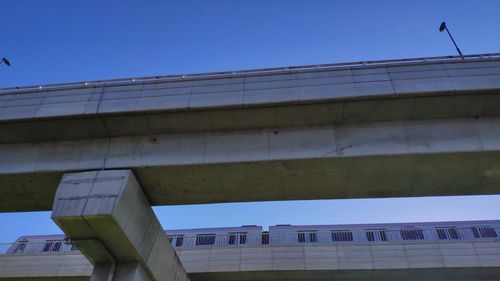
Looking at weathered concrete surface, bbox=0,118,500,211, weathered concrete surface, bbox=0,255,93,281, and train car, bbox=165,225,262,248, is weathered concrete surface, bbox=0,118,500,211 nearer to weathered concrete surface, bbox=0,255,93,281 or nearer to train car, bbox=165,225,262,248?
weathered concrete surface, bbox=0,255,93,281

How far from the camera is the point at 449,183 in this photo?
9266 millimetres

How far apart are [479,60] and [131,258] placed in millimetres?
10490

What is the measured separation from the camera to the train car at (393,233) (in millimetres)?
21562

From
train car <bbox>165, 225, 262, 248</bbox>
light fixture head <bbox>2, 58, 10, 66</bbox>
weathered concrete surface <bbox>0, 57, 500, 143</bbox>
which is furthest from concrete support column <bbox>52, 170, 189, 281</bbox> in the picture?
train car <bbox>165, 225, 262, 248</bbox>

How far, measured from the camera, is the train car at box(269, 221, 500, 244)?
21.6 meters

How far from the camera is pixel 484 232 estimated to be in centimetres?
2220

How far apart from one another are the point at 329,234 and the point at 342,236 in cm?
83

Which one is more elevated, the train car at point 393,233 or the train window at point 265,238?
the train car at point 393,233

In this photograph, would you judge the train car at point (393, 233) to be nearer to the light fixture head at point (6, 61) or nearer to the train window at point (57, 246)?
the train window at point (57, 246)

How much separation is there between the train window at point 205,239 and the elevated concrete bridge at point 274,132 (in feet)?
46.9

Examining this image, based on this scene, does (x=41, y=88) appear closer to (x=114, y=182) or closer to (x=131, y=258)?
(x=114, y=182)

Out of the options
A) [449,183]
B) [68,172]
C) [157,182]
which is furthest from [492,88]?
[68,172]

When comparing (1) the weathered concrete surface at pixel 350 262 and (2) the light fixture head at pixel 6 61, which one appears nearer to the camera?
(2) the light fixture head at pixel 6 61

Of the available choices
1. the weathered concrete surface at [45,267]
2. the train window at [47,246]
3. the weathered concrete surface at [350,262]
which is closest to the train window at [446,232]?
the weathered concrete surface at [350,262]
